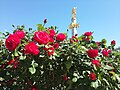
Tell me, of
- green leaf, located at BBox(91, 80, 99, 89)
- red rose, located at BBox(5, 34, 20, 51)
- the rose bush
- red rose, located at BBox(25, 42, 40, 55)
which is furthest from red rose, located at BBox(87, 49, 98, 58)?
red rose, located at BBox(5, 34, 20, 51)

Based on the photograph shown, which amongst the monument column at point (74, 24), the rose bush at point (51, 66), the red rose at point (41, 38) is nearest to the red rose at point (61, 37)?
the rose bush at point (51, 66)

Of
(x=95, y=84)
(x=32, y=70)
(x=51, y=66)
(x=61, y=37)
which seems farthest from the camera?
(x=61, y=37)

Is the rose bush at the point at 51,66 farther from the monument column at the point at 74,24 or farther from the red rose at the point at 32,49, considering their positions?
the monument column at the point at 74,24

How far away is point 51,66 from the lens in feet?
8.84

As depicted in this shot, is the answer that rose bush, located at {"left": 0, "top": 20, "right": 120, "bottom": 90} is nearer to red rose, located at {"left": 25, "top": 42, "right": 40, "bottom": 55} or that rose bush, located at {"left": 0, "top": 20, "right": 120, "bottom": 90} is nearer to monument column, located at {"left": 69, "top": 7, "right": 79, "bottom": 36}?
red rose, located at {"left": 25, "top": 42, "right": 40, "bottom": 55}

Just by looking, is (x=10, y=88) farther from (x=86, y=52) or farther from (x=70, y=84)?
(x=86, y=52)

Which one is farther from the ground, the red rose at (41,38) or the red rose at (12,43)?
the red rose at (41,38)

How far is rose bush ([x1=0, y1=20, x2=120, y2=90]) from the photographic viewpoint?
259 centimetres

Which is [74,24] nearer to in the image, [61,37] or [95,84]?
[61,37]

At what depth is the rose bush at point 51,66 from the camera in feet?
8.51

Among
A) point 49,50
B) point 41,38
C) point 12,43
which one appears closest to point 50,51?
point 49,50

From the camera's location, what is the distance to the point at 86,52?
2.85 metres

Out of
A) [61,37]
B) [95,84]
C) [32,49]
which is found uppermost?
[61,37]

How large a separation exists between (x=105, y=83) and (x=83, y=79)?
9.6 inches
